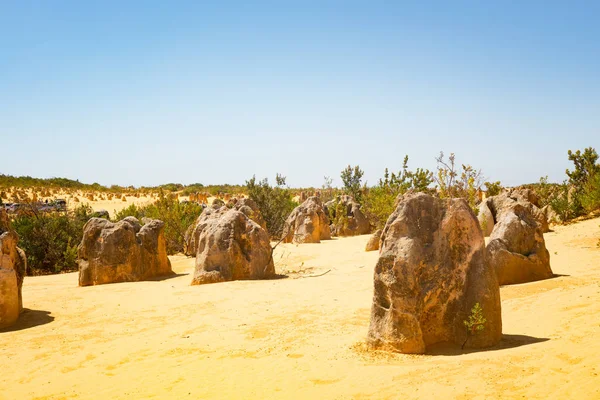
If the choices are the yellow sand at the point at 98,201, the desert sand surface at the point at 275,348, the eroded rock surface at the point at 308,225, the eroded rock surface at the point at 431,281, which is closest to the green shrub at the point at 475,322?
the eroded rock surface at the point at 431,281

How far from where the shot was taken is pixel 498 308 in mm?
5824

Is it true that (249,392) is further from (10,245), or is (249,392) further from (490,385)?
(10,245)

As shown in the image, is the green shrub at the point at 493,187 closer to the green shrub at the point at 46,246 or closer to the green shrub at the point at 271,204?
the green shrub at the point at 271,204

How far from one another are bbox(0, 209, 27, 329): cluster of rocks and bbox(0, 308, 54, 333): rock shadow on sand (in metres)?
0.11

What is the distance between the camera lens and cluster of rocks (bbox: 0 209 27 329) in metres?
8.09

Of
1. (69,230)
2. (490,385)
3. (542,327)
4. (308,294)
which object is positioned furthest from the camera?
(69,230)

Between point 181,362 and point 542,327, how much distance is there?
453 cm

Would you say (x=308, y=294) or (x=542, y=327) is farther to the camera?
→ (x=308, y=294)

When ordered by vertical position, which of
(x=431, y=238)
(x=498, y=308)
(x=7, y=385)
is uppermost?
(x=431, y=238)

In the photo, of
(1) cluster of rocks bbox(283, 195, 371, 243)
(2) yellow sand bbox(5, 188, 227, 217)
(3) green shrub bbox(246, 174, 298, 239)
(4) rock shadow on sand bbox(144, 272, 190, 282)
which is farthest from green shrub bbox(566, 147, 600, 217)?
(2) yellow sand bbox(5, 188, 227, 217)

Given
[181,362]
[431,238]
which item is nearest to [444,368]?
[431,238]

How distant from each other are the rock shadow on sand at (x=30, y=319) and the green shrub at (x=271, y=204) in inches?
574

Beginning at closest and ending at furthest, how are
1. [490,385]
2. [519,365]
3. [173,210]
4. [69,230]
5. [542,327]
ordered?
1. [490,385]
2. [519,365]
3. [542,327]
4. [69,230]
5. [173,210]

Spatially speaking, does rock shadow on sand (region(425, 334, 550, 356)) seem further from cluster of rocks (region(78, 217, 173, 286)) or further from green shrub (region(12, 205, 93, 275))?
green shrub (region(12, 205, 93, 275))
